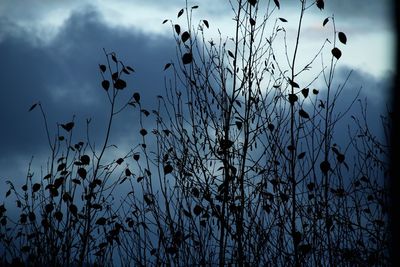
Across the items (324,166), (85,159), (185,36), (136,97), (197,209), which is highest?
(185,36)

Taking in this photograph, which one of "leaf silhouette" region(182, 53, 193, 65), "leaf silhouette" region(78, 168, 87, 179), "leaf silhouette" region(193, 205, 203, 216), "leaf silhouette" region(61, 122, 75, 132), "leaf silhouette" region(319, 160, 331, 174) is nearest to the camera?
"leaf silhouette" region(319, 160, 331, 174)

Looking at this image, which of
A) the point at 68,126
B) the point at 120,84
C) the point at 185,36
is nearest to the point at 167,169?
the point at 120,84

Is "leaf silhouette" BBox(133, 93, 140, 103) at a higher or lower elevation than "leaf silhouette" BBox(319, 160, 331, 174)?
higher

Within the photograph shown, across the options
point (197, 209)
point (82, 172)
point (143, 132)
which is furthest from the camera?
point (143, 132)

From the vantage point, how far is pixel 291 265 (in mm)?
4727

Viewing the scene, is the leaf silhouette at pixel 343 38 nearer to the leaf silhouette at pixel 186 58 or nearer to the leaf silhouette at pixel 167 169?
the leaf silhouette at pixel 186 58

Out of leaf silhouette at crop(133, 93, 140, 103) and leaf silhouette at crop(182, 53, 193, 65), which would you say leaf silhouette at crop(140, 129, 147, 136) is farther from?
leaf silhouette at crop(182, 53, 193, 65)

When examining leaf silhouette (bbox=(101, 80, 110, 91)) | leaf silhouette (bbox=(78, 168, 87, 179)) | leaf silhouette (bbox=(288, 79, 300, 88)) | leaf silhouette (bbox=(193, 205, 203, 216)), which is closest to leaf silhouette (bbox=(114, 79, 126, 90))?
leaf silhouette (bbox=(101, 80, 110, 91))

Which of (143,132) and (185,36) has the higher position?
(185,36)

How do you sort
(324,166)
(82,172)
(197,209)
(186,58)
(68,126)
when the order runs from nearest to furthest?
(324,166), (186,58), (197,209), (82,172), (68,126)

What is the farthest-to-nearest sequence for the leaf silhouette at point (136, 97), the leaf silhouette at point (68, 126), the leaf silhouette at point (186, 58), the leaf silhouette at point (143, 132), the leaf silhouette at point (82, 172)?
the leaf silhouette at point (143, 132)
the leaf silhouette at point (136, 97)
the leaf silhouette at point (68, 126)
the leaf silhouette at point (82, 172)
the leaf silhouette at point (186, 58)

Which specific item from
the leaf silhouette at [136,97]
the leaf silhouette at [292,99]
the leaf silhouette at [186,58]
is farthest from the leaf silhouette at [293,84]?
the leaf silhouette at [136,97]

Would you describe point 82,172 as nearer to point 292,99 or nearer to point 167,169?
point 167,169

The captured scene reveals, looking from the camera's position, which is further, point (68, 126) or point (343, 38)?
point (68, 126)
